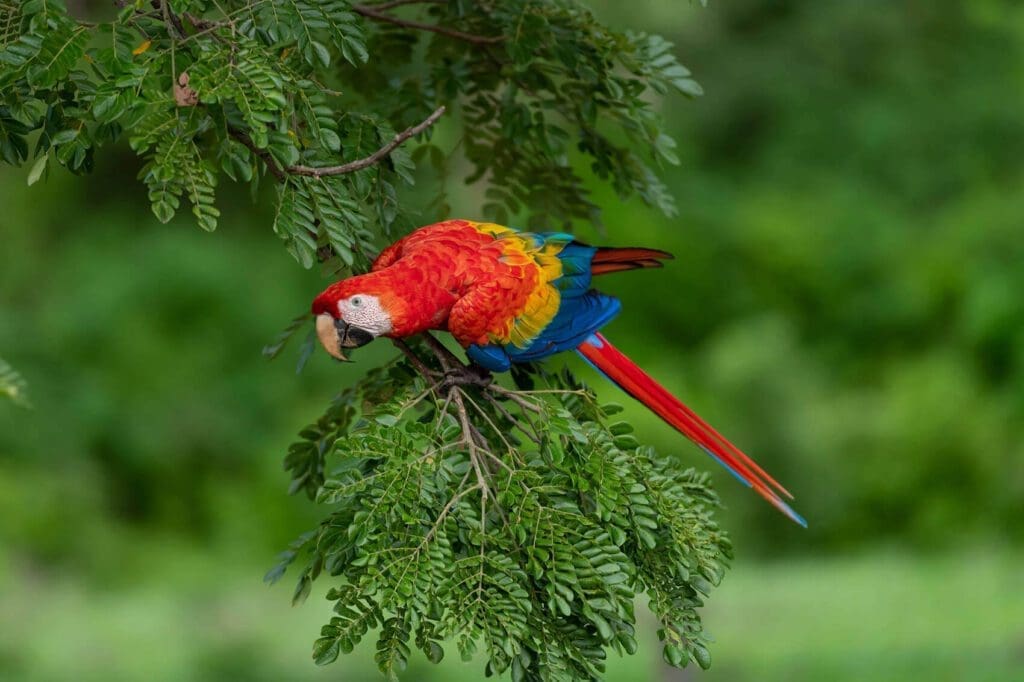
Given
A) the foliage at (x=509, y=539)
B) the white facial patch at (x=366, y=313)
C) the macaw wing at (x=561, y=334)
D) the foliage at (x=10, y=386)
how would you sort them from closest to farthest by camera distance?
the foliage at (x=10, y=386) → the foliage at (x=509, y=539) → the white facial patch at (x=366, y=313) → the macaw wing at (x=561, y=334)

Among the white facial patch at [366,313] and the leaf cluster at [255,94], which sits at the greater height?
the leaf cluster at [255,94]

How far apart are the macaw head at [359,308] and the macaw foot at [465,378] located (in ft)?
0.32

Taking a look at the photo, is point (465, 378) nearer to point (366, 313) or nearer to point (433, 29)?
point (366, 313)

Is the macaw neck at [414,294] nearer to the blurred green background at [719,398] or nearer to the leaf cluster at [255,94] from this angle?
the leaf cluster at [255,94]

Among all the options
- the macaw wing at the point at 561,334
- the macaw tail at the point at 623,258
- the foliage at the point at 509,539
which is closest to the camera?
the foliage at the point at 509,539

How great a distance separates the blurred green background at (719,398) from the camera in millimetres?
3275

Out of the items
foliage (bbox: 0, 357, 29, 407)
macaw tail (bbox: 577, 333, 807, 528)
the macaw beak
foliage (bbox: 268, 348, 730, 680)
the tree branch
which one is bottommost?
macaw tail (bbox: 577, 333, 807, 528)

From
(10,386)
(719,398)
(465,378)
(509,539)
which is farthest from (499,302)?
(719,398)

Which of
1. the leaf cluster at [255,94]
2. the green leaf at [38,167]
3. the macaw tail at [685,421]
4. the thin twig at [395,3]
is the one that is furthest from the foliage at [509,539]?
the thin twig at [395,3]

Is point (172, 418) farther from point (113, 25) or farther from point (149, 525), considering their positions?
point (113, 25)

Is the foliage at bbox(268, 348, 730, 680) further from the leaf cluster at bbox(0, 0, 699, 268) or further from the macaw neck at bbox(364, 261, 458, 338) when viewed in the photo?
the leaf cluster at bbox(0, 0, 699, 268)

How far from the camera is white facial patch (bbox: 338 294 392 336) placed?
53.9 inches

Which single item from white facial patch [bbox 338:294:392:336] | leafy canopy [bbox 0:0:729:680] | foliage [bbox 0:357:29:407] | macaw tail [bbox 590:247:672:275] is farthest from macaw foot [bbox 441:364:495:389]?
foliage [bbox 0:357:29:407]

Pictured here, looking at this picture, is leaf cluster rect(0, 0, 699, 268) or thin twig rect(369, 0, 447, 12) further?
thin twig rect(369, 0, 447, 12)
